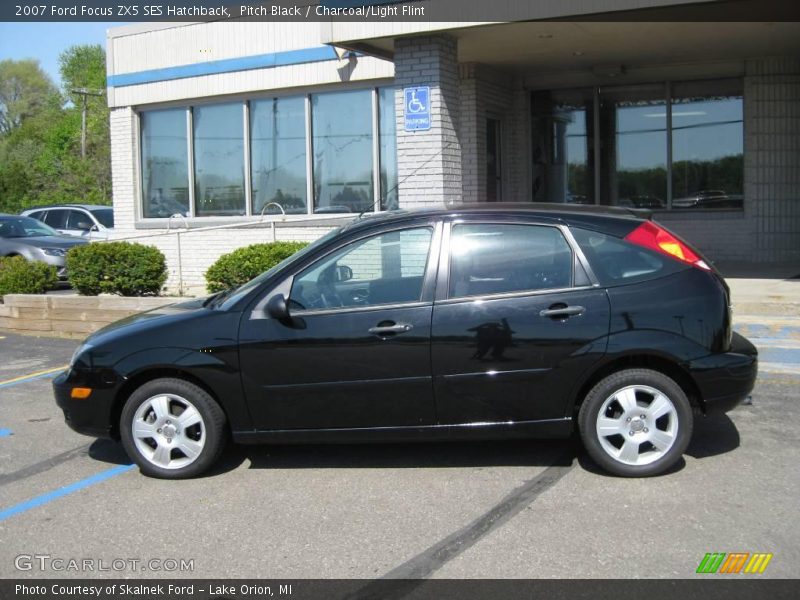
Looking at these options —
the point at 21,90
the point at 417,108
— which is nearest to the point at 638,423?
the point at 417,108

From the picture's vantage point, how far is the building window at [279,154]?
14.6 metres

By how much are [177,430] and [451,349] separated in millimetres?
1880

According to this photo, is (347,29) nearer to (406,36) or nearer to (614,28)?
(406,36)

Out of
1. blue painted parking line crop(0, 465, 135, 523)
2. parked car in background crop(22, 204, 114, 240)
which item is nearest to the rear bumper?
blue painted parking line crop(0, 465, 135, 523)

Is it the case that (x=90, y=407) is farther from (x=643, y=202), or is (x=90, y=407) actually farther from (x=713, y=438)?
(x=643, y=202)

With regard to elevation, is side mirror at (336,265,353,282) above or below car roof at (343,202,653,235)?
below

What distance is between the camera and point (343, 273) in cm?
577

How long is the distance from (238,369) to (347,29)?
20.7 feet

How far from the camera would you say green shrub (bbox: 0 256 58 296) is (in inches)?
496

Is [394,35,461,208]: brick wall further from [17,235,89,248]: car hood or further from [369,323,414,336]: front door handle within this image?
[17,235,89,248]: car hood

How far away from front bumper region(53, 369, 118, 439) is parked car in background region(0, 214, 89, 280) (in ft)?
37.4

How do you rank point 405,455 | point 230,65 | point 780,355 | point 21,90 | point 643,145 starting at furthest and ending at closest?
point 21,90 < point 230,65 < point 643,145 < point 780,355 < point 405,455

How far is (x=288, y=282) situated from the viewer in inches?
224

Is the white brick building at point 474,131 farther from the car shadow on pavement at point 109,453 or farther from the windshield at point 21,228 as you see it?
the car shadow on pavement at point 109,453
